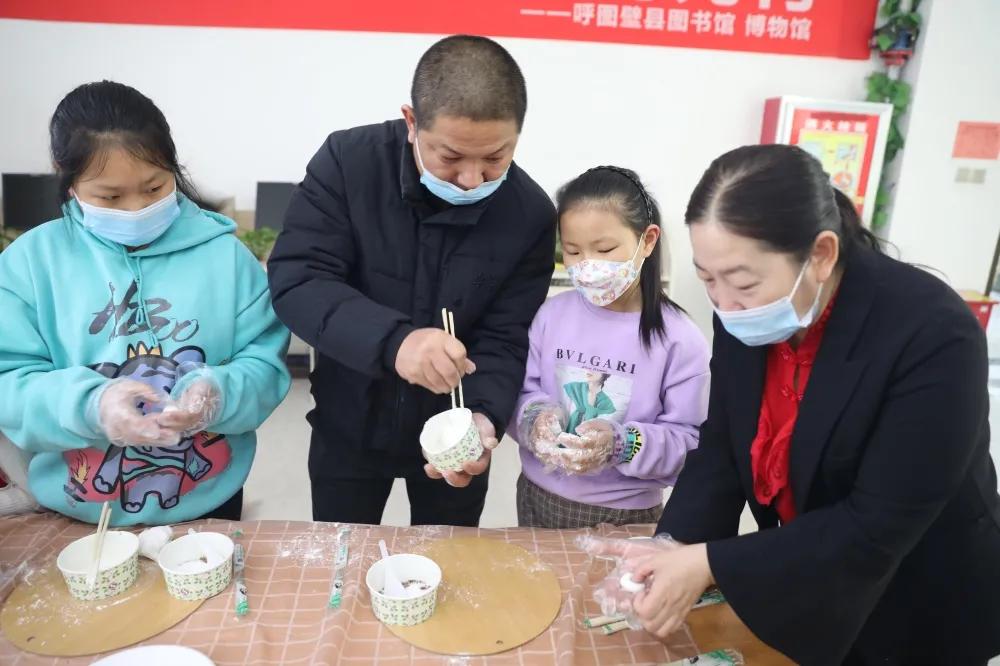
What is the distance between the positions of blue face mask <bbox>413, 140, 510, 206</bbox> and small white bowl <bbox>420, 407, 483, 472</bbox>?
0.43 m

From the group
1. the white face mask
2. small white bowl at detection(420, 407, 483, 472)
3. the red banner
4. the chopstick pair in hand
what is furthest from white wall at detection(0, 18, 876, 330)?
small white bowl at detection(420, 407, 483, 472)

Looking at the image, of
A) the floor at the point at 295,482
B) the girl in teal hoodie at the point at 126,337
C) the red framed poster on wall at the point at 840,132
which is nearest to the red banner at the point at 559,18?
the red framed poster on wall at the point at 840,132

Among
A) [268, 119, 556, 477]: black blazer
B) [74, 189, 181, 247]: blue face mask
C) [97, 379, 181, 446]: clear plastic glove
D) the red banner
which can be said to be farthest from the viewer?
the red banner

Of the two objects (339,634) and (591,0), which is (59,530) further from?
(591,0)

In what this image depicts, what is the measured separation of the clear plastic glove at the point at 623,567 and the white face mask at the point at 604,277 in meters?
0.57

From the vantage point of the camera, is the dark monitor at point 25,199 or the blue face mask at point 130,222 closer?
the blue face mask at point 130,222

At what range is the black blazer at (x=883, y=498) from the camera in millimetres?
908

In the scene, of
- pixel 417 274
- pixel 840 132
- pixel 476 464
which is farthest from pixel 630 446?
pixel 840 132

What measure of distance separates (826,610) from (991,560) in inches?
11.6

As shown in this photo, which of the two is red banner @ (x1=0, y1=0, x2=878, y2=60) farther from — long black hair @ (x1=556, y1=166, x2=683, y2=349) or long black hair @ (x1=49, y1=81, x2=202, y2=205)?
long black hair @ (x1=49, y1=81, x2=202, y2=205)

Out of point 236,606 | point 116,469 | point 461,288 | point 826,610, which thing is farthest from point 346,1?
point 826,610

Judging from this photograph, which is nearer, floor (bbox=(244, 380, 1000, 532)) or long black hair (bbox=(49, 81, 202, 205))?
long black hair (bbox=(49, 81, 202, 205))

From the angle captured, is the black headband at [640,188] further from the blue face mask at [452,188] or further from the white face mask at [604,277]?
the blue face mask at [452,188]

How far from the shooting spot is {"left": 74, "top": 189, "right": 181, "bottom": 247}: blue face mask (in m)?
1.24
